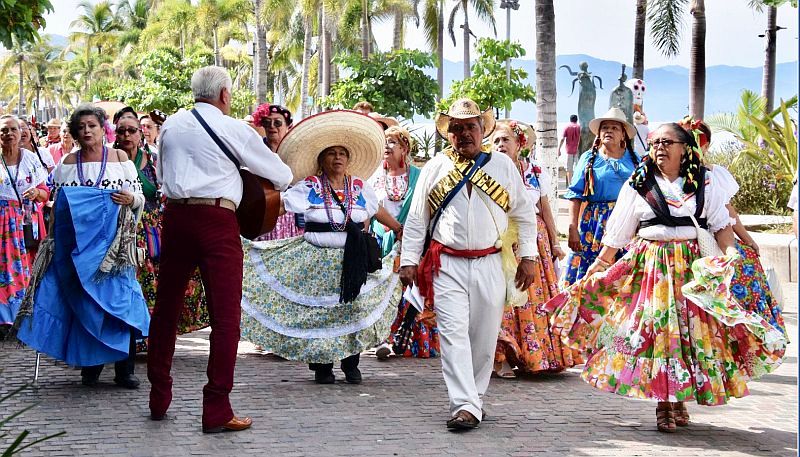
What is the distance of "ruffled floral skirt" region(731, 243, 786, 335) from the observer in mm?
8148

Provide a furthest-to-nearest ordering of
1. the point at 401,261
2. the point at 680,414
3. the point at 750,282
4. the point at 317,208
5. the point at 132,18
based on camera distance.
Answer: the point at 132,18, the point at 317,208, the point at 750,282, the point at 401,261, the point at 680,414

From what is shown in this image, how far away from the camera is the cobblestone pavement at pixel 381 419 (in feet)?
21.7

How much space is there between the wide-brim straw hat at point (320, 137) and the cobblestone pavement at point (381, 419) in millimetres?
1629

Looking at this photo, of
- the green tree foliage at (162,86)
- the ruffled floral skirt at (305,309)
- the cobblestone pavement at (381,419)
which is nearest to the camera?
the cobblestone pavement at (381,419)

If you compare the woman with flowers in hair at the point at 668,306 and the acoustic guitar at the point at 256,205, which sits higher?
the acoustic guitar at the point at 256,205

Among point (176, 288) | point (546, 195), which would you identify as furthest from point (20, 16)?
point (546, 195)

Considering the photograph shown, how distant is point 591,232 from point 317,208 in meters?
2.48

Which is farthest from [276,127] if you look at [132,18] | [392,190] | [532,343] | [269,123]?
[132,18]

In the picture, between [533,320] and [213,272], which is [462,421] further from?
[533,320]

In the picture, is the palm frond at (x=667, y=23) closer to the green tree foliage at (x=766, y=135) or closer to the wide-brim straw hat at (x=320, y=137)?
the green tree foliage at (x=766, y=135)

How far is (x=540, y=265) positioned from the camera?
9.37 meters

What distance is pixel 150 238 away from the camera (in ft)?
31.2

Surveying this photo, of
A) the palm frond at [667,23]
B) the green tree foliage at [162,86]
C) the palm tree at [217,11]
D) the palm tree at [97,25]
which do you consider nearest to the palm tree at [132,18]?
the palm tree at [97,25]

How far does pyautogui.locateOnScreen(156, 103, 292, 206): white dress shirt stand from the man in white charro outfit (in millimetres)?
1130
